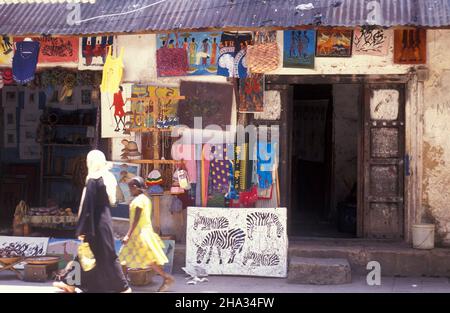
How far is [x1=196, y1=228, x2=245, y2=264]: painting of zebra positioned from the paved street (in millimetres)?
340

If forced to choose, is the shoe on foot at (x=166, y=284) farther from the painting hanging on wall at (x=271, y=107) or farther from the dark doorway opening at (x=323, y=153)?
the dark doorway opening at (x=323, y=153)

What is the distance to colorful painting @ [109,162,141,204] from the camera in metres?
9.51

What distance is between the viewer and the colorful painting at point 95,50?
9523 mm

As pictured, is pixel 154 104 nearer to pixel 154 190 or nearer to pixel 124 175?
pixel 124 175

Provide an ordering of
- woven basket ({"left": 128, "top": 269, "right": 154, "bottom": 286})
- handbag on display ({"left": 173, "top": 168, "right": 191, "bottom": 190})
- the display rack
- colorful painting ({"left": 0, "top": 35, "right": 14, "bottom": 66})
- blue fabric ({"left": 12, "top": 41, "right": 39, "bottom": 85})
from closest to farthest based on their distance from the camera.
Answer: woven basket ({"left": 128, "top": 269, "right": 154, "bottom": 286}) < handbag on display ({"left": 173, "top": 168, "right": 191, "bottom": 190}) < the display rack < blue fabric ({"left": 12, "top": 41, "right": 39, "bottom": 85}) < colorful painting ({"left": 0, "top": 35, "right": 14, "bottom": 66})

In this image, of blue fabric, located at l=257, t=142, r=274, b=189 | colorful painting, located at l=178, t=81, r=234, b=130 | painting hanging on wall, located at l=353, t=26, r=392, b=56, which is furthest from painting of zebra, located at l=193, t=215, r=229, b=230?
painting hanging on wall, located at l=353, t=26, r=392, b=56

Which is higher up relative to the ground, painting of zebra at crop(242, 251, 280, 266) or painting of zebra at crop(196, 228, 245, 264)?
painting of zebra at crop(196, 228, 245, 264)

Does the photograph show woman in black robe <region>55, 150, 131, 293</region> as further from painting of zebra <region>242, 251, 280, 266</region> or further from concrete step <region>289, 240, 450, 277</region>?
concrete step <region>289, 240, 450, 277</region>

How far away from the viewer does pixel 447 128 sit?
8.98 m

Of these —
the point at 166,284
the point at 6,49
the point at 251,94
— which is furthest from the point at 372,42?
the point at 6,49

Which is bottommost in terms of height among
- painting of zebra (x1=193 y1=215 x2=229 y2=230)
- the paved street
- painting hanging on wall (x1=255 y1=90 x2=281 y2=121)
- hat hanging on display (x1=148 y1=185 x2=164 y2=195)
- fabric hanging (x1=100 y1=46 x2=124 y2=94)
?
the paved street

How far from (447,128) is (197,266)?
3.86 meters

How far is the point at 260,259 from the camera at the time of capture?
8.83m

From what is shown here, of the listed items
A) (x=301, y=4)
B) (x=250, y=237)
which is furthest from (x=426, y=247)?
(x=301, y=4)
